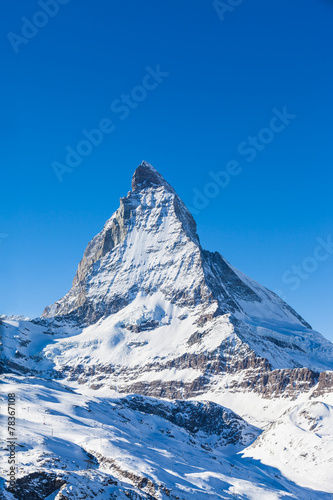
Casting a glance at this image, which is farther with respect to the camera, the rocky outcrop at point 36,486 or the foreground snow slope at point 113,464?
the foreground snow slope at point 113,464

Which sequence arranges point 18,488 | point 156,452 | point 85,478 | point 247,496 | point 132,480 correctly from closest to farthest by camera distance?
1. point 18,488
2. point 85,478
3. point 132,480
4. point 247,496
5. point 156,452

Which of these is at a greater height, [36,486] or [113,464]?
[113,464]

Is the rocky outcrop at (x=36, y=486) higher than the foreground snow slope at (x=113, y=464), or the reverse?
the foreground snow slope at (x=113, y=464)

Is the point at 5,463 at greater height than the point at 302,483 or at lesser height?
lesser

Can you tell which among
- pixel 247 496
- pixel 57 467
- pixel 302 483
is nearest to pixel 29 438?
pixel 57 467

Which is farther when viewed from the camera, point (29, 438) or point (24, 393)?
point (24, 393)

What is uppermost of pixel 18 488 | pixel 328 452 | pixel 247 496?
pixel 328 452

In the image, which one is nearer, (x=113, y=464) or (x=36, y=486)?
(x=36, y=486)

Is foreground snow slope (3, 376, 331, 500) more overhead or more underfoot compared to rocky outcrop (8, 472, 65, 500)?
more overhead

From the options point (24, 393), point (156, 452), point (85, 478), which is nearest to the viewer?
point (85, 478)

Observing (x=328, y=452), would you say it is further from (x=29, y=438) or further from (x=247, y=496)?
(x=29, y=438)

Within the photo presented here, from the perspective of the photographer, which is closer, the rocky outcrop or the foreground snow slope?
the rocky outcrop
